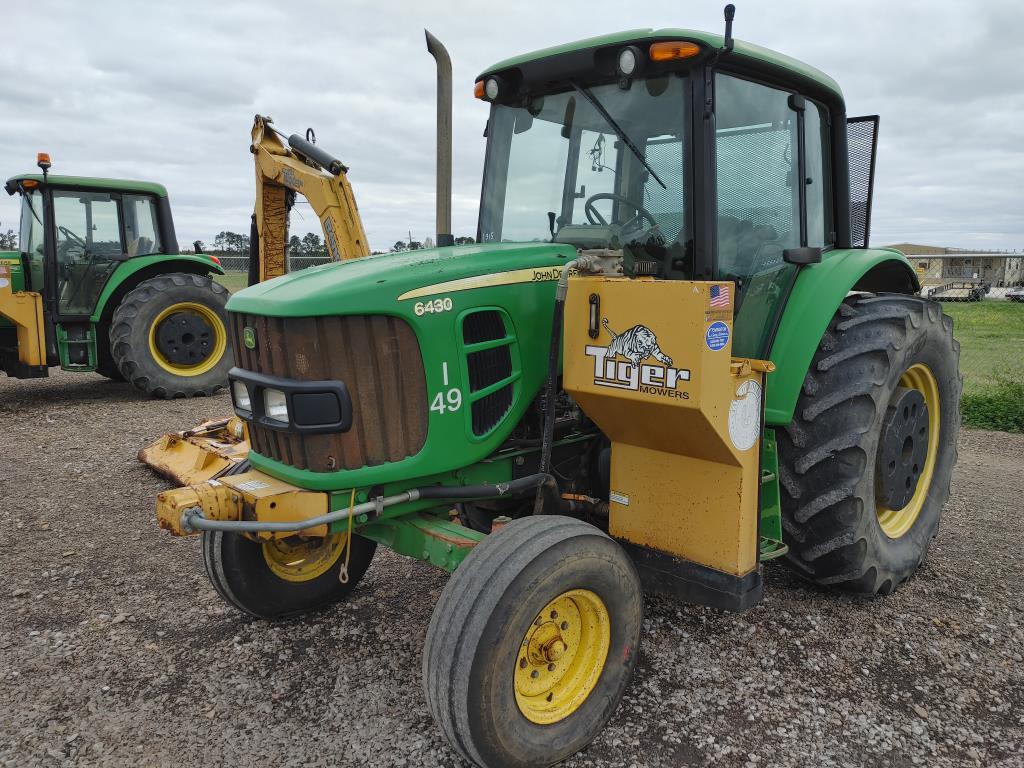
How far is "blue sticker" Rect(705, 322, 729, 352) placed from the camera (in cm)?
253

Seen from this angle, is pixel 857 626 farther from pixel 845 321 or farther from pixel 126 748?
pixel 126 748

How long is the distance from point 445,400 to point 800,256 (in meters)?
1.77

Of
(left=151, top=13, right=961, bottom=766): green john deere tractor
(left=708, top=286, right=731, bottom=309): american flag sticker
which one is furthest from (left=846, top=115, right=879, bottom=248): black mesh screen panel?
(left=708, top=286, right=731, bottom=309): american flag sticker

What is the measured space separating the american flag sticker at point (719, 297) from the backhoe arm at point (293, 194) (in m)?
3.21

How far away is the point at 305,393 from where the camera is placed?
2.62m

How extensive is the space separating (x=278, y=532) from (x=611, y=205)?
1891mm

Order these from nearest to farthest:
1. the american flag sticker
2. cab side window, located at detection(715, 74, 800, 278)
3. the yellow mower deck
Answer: the american flag sticker < cab side window, located at detection(715, 74, 800, 278) < the yellow mower deck

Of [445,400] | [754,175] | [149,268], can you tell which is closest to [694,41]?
[754,175]

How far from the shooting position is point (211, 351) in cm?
900

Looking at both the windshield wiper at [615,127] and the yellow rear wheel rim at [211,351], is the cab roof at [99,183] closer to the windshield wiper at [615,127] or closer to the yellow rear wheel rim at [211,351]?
the yellow rear wheel rim at [211,351]

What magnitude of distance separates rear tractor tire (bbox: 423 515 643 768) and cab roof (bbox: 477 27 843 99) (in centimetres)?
184

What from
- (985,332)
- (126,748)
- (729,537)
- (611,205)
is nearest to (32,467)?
(126,748)

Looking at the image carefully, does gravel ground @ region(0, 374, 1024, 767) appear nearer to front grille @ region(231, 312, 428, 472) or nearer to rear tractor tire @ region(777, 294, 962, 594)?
rear tractor tire @ region(777, 294, 962, 594)

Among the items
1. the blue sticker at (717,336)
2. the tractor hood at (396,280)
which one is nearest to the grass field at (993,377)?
the blue sticker at (717,336)
